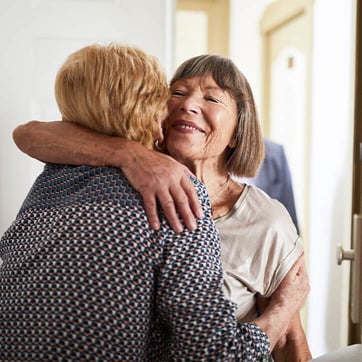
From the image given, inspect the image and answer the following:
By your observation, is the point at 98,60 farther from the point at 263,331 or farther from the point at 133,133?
the point at 263,331

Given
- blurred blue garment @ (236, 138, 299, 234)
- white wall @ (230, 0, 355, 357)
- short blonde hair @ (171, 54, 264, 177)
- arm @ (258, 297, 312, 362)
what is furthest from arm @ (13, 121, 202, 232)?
white wall @ (230, 0, 355, 357)

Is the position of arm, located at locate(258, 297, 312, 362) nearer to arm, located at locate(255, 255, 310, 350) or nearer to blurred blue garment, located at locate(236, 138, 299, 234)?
arm, located at locate(255, 255, 310, 350)

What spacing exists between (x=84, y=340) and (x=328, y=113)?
228 centimetres

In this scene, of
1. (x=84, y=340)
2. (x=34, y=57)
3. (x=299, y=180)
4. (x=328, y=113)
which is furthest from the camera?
(x=299, y=180)

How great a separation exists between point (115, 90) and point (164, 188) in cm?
22

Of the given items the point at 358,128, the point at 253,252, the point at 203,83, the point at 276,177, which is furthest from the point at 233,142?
the point at 276,177

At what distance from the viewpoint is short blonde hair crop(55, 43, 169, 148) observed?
3.73 ft

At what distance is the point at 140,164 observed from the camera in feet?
3.74

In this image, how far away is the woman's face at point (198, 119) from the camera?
1.44 metres

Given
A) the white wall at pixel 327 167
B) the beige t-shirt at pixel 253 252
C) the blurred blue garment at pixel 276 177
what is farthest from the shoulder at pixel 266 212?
the white wall at pixel 327 167

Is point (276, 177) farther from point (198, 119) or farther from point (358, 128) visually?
point (198, 119)

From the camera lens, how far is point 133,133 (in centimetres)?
119

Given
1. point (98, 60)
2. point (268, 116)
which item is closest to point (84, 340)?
point (98, 60)

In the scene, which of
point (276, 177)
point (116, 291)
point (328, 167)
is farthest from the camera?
point (328, 167)
